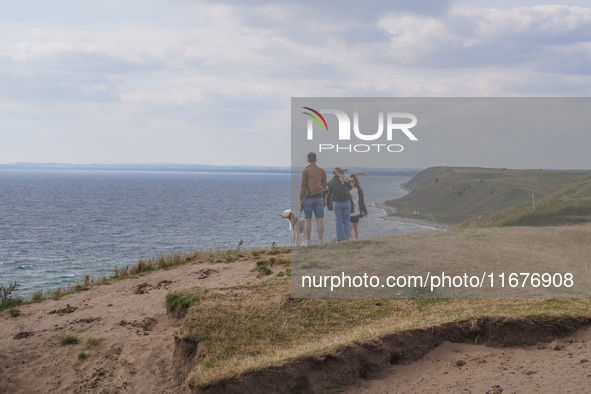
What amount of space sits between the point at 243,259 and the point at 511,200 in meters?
8.83

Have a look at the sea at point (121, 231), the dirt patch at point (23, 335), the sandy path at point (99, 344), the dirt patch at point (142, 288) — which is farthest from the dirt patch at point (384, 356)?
the sea at point (121, 231)

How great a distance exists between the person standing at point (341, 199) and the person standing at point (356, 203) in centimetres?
17

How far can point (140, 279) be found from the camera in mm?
16422

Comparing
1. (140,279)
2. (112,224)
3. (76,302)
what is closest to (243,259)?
(140,279)

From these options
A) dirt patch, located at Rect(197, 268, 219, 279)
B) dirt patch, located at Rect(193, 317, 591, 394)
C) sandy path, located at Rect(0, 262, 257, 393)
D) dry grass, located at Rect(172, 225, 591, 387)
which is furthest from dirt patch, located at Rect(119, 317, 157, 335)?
dirt patch, located at Rect(197, 268, 219, 279)

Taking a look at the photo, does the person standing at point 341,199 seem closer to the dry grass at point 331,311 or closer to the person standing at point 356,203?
the person standing at point 356,203

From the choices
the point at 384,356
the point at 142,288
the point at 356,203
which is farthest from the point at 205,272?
the point at 384,356

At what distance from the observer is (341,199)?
609 inches

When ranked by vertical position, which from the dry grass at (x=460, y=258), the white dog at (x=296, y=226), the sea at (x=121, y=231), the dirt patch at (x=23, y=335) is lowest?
the sea at (x=121, y=231)

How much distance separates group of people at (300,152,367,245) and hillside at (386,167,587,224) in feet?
13.6

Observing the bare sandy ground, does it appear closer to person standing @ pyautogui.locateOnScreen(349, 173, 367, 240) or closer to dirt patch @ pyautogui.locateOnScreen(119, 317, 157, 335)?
dirt patch @ pyautogui.locateOnScreen(119, 317, 157, 335)

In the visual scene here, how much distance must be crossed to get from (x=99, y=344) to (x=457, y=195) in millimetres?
13216

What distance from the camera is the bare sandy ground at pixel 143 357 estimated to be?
805cm

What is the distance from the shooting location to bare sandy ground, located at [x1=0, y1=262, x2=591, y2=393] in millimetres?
8055
